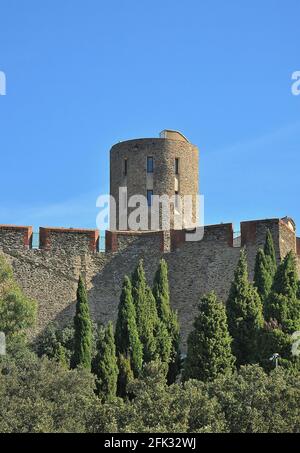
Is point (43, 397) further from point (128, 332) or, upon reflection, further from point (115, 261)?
point (115, 261)

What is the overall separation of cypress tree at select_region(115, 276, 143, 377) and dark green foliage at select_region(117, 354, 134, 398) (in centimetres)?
56

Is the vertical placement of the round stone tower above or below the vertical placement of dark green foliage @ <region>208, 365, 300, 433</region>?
above

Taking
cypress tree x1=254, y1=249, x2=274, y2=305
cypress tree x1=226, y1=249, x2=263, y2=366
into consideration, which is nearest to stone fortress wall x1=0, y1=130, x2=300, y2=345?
cypress tree x1=254, y1=249, x2=274, y2=305

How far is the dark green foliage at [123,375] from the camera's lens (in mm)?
39312

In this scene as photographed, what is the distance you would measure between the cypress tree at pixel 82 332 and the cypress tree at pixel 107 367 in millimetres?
794

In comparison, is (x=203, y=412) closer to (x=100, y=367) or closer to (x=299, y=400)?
(x=299, y=400)

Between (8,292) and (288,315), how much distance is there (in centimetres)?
992

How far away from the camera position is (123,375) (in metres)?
39.7

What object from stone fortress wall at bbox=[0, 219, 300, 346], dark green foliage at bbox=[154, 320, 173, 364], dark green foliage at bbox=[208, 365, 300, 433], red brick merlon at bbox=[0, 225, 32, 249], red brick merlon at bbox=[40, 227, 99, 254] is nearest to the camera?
dark green foliage at bbox=[208, 365, 300, 433]

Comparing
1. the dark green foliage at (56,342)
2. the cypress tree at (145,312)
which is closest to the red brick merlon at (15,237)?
the dark green foliage at (56,342)

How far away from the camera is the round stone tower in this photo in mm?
54625

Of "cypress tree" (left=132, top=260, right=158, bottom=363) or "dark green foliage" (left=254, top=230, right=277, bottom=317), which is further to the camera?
"dark green foliage" (left=254, top=230, right=277, bottom=317)

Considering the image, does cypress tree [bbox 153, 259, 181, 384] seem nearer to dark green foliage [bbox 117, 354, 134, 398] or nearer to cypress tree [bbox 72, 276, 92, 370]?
dark green foliage [bbox 117, 354, 134, 398]

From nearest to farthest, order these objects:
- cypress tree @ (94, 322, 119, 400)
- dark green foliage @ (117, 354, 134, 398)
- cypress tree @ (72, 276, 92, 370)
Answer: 1. cypress tree @ (94, 322, 119, 400)
2. dark green foliage @ (117, 354, 134, 398)
3. cypress tree @ (72, 276, 92, 370)
